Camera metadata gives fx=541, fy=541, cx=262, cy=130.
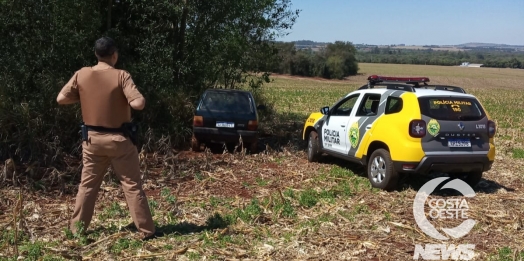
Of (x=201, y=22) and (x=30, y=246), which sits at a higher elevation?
(x=201, y=22)

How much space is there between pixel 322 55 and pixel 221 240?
73370 mm

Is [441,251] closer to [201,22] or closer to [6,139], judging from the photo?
[6,139]

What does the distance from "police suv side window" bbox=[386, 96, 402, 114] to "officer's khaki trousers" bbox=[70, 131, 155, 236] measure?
14.3 ft

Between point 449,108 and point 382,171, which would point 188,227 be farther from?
point 449,108

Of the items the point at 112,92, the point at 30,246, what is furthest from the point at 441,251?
the point at 30,246

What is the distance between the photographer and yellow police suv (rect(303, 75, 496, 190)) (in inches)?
311

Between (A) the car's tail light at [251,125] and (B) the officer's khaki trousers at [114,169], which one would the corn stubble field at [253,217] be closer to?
(B) the officer's khaki trousers at [114,169]

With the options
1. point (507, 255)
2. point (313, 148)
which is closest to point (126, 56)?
point (313, 148)

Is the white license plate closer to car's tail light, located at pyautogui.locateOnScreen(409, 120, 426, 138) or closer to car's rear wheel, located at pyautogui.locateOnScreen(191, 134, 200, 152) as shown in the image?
car's tail light, located at pyautogui.locateOnScreen(409, 120, 426, 138)

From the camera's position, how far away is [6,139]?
30.1 ft

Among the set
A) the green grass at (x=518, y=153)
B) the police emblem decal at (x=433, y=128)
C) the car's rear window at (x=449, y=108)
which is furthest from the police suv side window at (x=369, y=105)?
the green grass at (x=518, y=153)


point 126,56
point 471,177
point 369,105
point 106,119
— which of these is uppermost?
point 126,56

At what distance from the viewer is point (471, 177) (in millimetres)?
8891

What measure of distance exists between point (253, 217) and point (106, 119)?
230cm
